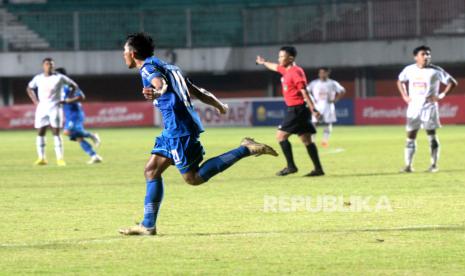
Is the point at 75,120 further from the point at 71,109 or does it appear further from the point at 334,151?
the point at 334,151

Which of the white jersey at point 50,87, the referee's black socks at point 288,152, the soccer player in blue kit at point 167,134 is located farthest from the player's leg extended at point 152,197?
the white jersey at point 50,87

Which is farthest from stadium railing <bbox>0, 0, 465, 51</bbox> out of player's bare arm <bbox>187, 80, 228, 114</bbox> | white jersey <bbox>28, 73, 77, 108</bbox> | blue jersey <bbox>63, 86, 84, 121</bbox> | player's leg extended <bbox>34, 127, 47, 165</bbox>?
player's bare arm <bbox>187, 80, 228, 114</bbox>

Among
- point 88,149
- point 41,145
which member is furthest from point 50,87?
point 88,149

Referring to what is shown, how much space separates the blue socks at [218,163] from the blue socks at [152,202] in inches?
18.6

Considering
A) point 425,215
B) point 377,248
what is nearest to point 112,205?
point 425,215

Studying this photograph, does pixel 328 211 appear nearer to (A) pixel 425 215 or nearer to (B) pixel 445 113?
(A) pixel 425 215

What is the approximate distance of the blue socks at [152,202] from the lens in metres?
10.5

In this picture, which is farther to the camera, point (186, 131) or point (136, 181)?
point (136, 181)

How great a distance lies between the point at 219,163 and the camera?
1094 cm

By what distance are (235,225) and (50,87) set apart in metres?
13.1

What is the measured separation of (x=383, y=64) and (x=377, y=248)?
41.3 m

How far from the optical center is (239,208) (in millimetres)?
13203

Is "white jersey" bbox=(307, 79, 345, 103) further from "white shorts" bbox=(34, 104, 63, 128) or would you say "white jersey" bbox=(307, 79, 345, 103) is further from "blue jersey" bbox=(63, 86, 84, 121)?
"white shorts" bbox=(34, 104, 63, 128)

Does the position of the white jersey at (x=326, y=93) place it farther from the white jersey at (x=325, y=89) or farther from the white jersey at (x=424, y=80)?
the white jersey at (x=424, y=80)
